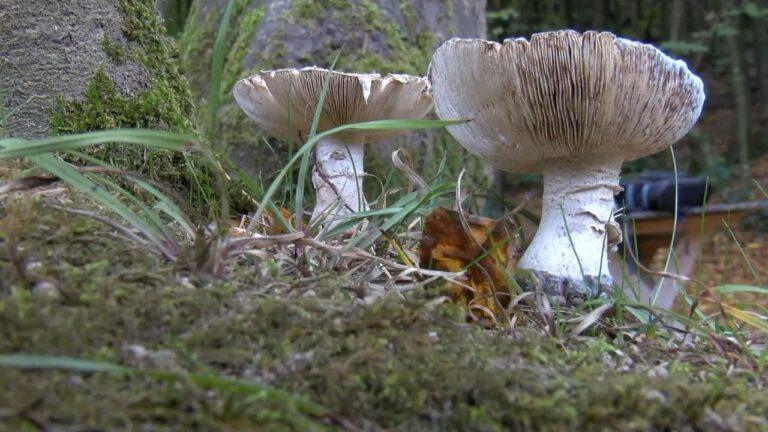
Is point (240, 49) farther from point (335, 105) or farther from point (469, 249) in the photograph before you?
point (469, 249)

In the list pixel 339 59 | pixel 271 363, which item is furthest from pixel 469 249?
pixel 339 59

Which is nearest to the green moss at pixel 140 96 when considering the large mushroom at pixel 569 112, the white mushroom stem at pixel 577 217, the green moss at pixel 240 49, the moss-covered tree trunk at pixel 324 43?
the large mushroom at pixel 569 112

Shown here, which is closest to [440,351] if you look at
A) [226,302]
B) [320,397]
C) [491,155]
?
[320,397]

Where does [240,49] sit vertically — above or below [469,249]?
above

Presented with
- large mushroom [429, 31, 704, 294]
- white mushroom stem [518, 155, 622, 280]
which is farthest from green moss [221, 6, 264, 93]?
white mushroom stem [518, 155, 622, 280]

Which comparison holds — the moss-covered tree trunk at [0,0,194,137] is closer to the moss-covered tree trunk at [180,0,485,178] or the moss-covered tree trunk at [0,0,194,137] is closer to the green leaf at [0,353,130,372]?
the green leaf at [0,353,130,372]

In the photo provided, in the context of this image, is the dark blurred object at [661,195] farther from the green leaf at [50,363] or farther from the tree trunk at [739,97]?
the tree trunk at [739,97]
